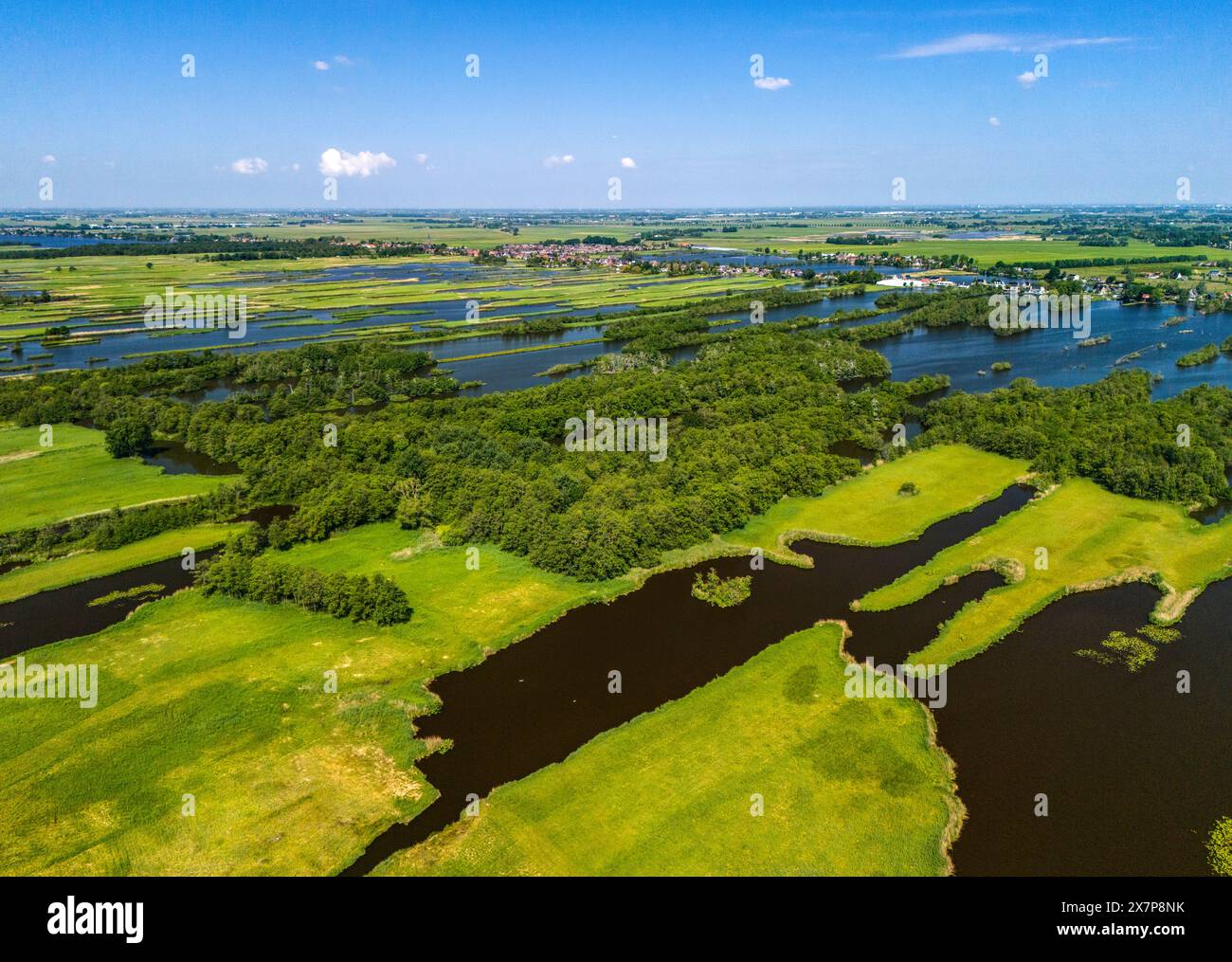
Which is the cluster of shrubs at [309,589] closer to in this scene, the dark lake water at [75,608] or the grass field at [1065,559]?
the dark lake water at [75,608]

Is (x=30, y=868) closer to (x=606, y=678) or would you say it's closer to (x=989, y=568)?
(x=606, y=678)

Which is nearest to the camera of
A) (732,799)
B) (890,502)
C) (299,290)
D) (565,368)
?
(732,799)

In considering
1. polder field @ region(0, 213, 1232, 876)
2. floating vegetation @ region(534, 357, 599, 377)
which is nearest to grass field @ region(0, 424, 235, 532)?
polder field @ region(0, 213, 1232, 876)

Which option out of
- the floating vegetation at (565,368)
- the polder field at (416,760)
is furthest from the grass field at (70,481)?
the floating vegetation at (565,368)

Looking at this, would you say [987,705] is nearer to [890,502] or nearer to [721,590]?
[721,590]

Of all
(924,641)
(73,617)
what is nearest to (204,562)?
(73,617)

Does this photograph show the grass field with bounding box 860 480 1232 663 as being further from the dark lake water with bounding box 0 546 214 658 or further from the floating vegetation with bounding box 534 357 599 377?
the floating vegetation with bounding box 534 357 599 377

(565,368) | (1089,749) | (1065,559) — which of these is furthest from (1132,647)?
(565,368)
